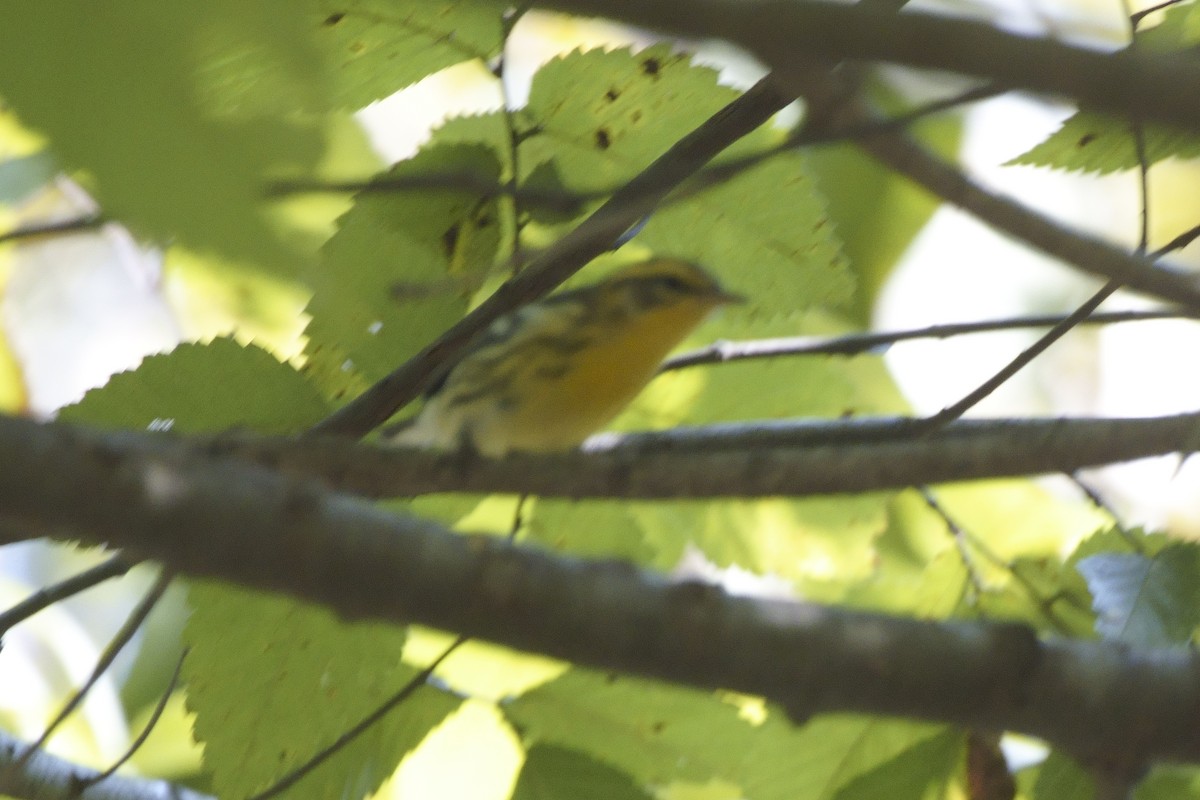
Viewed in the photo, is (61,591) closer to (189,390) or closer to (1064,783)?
(189,390)

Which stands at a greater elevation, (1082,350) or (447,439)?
(447,439)

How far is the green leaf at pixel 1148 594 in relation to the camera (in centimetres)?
122

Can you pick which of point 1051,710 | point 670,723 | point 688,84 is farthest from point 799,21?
point 670,723

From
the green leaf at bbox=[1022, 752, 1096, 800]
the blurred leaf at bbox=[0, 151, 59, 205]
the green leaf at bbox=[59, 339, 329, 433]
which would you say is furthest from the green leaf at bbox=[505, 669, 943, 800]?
the blurred leaf at bbox=[0, 151, 59, 205]

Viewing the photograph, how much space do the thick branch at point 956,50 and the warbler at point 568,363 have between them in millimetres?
1417

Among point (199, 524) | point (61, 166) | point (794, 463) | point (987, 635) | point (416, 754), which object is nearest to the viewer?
point (61, 166)

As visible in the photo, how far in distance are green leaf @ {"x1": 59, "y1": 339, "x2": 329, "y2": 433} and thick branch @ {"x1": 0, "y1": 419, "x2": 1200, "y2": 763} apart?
0.65m

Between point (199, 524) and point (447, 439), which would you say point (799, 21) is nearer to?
point (199, 524)

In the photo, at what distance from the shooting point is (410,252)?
1342mm

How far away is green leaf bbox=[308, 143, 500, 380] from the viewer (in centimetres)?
129

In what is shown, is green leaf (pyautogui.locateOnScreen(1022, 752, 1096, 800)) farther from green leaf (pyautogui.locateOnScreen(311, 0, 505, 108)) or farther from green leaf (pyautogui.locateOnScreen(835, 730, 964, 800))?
green leaf (pyautogui.locateOnScreen(311, 0, 505, 108))

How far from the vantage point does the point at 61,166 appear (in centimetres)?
31

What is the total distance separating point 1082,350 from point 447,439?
8.37 feet

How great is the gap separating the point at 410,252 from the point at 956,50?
3.03ft
